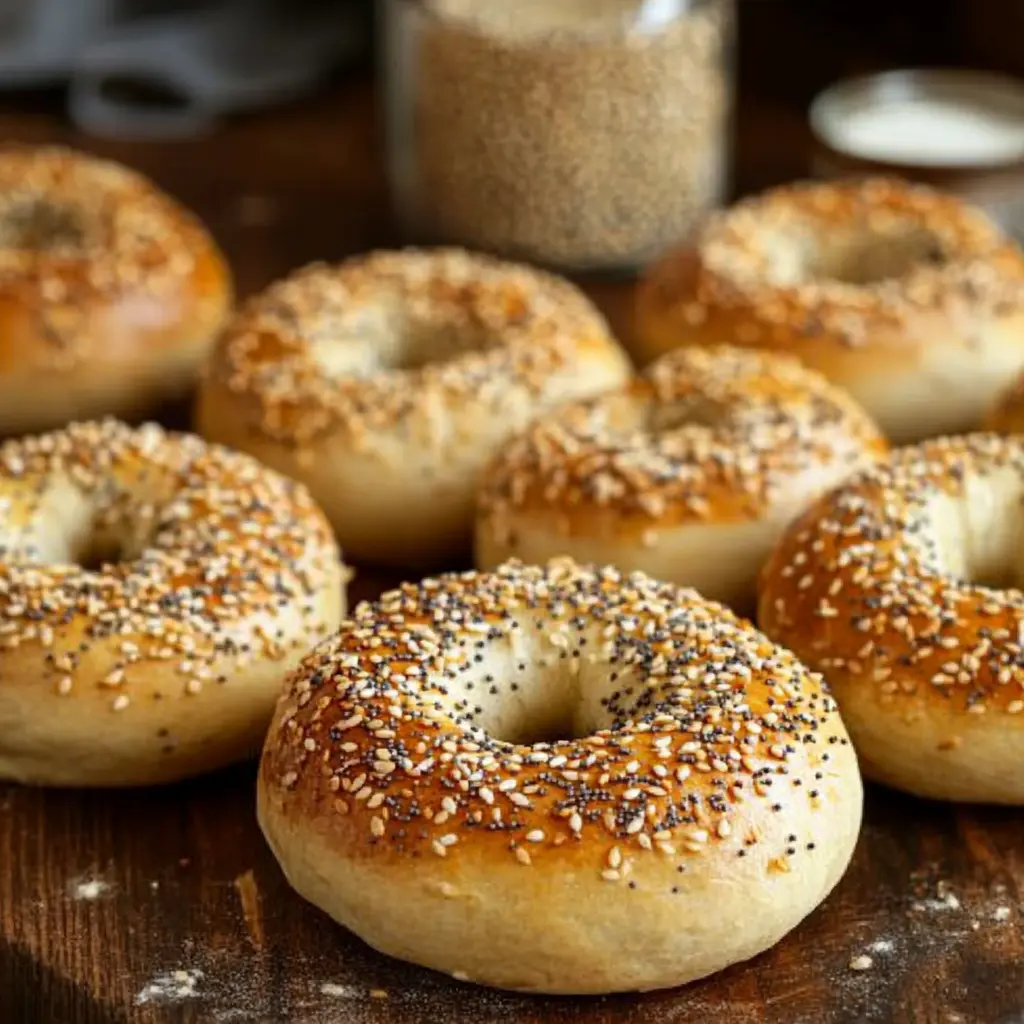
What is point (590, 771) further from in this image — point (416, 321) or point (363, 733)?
point (416, 321)

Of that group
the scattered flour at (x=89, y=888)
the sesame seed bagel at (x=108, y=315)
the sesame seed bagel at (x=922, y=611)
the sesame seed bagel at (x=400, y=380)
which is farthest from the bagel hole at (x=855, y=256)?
the scattered flour at (x=89, y=888)

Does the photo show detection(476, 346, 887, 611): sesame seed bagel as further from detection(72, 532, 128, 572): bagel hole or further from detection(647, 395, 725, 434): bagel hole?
detection(72, 532, 128, 572): bagel hole

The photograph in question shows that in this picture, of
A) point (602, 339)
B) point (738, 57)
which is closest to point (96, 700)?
point (602, 339)

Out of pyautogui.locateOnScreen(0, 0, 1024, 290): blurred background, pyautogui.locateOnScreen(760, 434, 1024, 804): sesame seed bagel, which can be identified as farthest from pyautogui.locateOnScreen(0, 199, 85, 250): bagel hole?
pyautogui.locateOnScreen(760, 434, 1024, 804): sesame seed bagel

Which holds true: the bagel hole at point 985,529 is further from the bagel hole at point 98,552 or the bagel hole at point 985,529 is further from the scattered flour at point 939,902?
the bagel hole at point 98,552

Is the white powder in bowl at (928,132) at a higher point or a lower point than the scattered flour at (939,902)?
higher

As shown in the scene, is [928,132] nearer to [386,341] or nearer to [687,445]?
[386,341]
